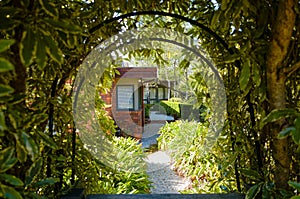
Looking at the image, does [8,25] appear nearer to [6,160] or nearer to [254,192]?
[6,160]

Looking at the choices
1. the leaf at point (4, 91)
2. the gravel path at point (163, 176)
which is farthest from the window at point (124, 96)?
the leaf at point (4, 91)

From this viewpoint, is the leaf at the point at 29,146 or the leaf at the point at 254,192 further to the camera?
the leaf at the point at 254,192

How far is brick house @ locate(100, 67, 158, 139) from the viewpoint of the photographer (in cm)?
415

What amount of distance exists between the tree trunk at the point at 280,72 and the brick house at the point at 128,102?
3.12 metres

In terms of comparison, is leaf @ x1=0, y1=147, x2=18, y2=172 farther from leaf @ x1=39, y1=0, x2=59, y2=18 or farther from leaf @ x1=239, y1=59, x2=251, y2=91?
leaf @ x1=239, y1=59, x2=251, y2=91

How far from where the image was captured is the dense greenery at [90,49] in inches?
23.6

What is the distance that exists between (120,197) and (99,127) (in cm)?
88

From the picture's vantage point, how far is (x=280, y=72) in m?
0.86

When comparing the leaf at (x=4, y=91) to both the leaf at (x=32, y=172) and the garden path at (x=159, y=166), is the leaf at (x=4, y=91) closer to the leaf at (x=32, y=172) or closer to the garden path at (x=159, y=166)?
the leaf at (x=32, y=172)

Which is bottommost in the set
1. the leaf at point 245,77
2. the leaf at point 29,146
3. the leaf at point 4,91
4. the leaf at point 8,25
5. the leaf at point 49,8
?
the leaf at point 29,146

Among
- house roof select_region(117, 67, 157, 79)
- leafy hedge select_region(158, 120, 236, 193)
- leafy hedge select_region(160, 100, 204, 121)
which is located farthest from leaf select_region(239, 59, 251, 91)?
house roof select_region(117, 67, 157, 79)

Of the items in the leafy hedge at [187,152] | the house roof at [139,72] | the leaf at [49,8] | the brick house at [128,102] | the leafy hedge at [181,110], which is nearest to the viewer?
the leaf at [49,8]

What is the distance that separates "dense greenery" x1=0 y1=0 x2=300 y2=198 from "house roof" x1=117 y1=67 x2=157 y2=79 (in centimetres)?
169

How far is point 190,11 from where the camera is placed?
55.7 inches
